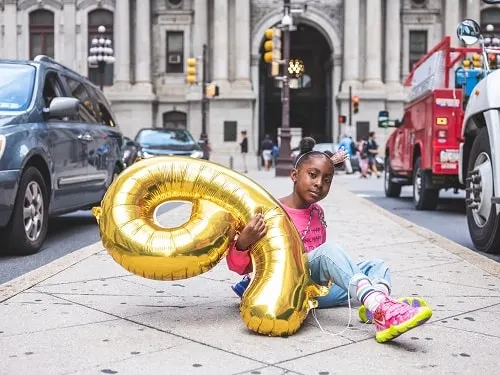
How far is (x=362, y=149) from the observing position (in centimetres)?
3075

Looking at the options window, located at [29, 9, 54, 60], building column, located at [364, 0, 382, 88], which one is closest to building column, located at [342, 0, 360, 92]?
building column, located at [364, 0, 382, 88]

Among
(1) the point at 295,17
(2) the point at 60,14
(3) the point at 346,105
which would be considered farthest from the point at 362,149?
(2) the point at 60,14

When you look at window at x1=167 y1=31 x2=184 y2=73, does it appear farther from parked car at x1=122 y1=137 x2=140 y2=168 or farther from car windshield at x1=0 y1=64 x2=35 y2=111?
car windshield at x1=0 y1=64 x2=35 y2=111

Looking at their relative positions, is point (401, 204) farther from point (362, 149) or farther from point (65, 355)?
point (362, 149)

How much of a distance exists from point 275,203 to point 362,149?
2667 centimetres

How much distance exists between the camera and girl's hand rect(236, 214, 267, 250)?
4.25 meters

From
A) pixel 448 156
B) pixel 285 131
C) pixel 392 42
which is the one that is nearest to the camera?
pixel 448 156

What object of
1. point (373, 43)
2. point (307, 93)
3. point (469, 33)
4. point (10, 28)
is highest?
point (10, 28)

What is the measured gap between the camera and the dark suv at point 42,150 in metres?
7.38

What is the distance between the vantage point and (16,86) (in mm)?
8266

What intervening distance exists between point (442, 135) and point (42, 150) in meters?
7.19

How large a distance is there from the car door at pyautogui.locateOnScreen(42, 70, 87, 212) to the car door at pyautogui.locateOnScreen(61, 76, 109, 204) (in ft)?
0.59

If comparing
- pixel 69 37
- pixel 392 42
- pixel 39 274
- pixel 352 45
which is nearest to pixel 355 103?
pixel 352 45

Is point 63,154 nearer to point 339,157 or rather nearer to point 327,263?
point 339,157
